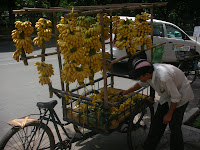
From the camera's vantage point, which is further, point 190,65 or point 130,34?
point 190,65

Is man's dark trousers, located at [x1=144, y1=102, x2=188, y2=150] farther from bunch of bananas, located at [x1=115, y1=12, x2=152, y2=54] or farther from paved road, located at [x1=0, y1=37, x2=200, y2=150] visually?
bunch of bananas, located at [x1=115, y1=12, x2=152, y2=54]

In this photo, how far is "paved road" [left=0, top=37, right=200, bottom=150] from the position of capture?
3746mm

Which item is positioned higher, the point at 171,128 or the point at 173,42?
the point at 173,42

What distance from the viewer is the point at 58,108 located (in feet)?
17.0

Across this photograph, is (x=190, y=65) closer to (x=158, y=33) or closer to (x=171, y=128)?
(x=158, y=33)

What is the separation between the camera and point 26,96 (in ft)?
19.5

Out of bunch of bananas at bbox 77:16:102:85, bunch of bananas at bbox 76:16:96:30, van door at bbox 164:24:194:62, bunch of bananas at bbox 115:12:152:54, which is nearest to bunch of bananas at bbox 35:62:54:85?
bunch of bananas at bbox 77:16:102:85

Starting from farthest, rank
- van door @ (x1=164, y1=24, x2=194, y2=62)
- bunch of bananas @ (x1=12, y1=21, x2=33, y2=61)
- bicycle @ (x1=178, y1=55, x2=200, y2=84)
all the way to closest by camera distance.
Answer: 1. van door @ (x1=164, y1=24, x2=194, y2=62)
2. bicycle @ (x1=178, y1=55, x2=200, y2=84)
3. bunch of bananas @ (x1=12, y1=21, x2=33, y2=61)

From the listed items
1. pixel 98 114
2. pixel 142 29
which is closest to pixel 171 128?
pixel 98 114

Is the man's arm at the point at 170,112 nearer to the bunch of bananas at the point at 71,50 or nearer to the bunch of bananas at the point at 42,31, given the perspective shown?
the bunch of bananas at the point at 71,50

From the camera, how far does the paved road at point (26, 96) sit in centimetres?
375

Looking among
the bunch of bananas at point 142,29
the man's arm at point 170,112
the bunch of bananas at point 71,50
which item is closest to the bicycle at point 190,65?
the bunch of bananas at point 142,29

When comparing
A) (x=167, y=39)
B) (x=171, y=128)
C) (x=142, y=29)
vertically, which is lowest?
(x=171, y=128)

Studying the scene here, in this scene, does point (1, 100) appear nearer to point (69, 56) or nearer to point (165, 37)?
point (69, 56)
